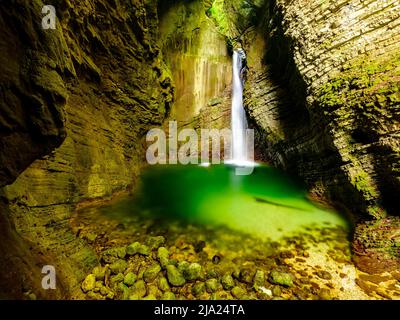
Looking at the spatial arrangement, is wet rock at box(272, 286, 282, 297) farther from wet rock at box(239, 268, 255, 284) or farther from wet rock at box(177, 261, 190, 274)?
wet rock at box(177, 261, 190, 274)

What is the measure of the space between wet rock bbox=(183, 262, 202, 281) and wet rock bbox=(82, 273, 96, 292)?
1718 mm

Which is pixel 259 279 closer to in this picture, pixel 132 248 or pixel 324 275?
pixel 324 275

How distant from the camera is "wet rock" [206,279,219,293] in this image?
4035 millimetres

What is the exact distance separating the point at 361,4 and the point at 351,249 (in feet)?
23.4

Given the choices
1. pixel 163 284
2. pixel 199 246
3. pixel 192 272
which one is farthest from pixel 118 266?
pixel 199 246

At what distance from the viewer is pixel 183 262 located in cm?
460

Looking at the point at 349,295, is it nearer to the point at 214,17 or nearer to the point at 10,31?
the point at 10,31

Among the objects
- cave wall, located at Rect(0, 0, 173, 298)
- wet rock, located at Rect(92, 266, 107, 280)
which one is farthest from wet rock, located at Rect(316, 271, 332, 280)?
cave wall, located at Rect(0, 0, 173, 298)

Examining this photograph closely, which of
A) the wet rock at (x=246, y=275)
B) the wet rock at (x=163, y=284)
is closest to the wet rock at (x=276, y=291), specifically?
the wet rock at (x=246, y=275)

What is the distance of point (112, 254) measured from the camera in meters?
4.78

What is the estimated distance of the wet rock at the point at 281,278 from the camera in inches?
166

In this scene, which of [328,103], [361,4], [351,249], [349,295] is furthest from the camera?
[328,103]
